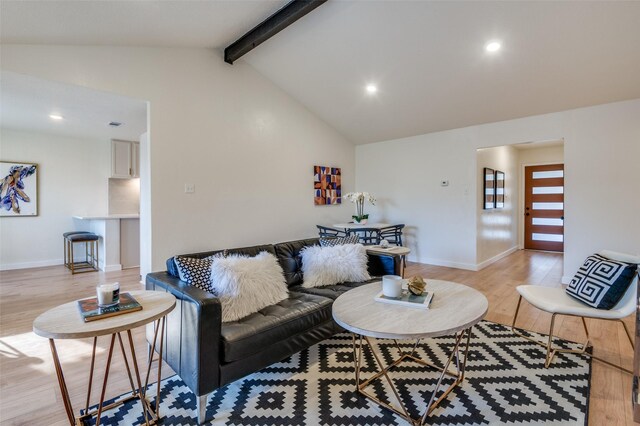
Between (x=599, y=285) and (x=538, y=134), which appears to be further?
(x=538, y=134)

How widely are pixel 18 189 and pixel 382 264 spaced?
606cm

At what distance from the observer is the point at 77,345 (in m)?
2.56

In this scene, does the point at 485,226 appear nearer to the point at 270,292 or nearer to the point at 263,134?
the point at 263,134

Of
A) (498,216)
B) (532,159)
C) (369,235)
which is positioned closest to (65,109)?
(369,235)

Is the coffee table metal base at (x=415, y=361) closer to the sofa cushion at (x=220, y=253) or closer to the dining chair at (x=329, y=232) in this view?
the sofa cushion at (x=220, y=253)

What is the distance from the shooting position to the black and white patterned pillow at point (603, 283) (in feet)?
7.02

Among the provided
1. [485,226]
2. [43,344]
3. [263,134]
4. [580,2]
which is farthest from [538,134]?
[43,344]

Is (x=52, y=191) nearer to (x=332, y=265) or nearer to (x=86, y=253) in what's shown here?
(x=86, y=253)

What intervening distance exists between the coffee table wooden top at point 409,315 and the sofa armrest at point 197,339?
661 millimetres

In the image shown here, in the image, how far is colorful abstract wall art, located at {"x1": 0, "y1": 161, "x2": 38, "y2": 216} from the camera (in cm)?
509

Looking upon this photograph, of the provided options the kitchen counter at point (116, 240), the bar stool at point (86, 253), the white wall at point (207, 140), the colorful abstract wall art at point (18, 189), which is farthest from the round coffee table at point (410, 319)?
the colorful abstract wall art at point (18, 189)

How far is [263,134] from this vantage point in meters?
4.59

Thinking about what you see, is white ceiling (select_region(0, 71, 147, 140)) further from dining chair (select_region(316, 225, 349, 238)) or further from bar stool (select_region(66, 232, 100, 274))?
dining chair (select_region(316, 225, 349, 238))

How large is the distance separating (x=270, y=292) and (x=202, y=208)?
80.3 inches
